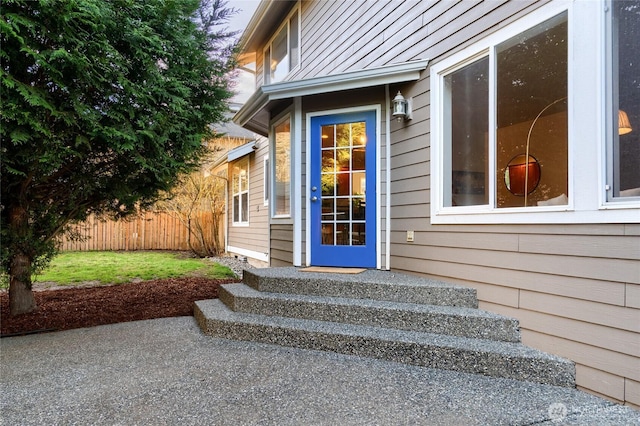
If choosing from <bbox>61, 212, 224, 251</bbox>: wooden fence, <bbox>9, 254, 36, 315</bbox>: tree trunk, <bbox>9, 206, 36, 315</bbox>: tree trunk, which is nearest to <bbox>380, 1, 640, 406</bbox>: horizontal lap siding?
<bbox>9, 206, 36, 315</bbox>: tree trunk

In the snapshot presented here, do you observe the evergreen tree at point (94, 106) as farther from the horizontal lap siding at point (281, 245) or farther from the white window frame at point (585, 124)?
the white window frame at point (585, 124)

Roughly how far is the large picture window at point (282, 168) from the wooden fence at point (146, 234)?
22.5ft

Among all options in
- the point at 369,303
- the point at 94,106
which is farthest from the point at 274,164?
the point at 369,303

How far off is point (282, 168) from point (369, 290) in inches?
104

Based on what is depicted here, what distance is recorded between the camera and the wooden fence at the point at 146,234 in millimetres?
11715

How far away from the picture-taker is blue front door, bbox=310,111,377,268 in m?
4.49

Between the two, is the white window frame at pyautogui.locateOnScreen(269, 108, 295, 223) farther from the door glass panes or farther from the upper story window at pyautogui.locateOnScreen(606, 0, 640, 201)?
the upper story window at pyautogui.locateOnScreen(606, 0, 640, 201)

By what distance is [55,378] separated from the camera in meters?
2.59

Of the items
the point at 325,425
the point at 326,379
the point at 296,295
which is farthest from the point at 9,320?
the point at 325,425

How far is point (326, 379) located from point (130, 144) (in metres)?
2.59

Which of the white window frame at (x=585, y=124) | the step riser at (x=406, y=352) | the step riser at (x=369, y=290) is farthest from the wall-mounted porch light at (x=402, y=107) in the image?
the step riser at (x=406, y=352)

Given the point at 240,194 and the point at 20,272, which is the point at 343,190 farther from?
the point at 240,194

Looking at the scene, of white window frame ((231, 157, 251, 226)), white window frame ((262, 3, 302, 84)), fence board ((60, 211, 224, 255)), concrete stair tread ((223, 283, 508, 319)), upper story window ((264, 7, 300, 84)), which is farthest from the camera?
fence board ((60, 211, 224, 255))

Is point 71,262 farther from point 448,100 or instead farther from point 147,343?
point 448,100
